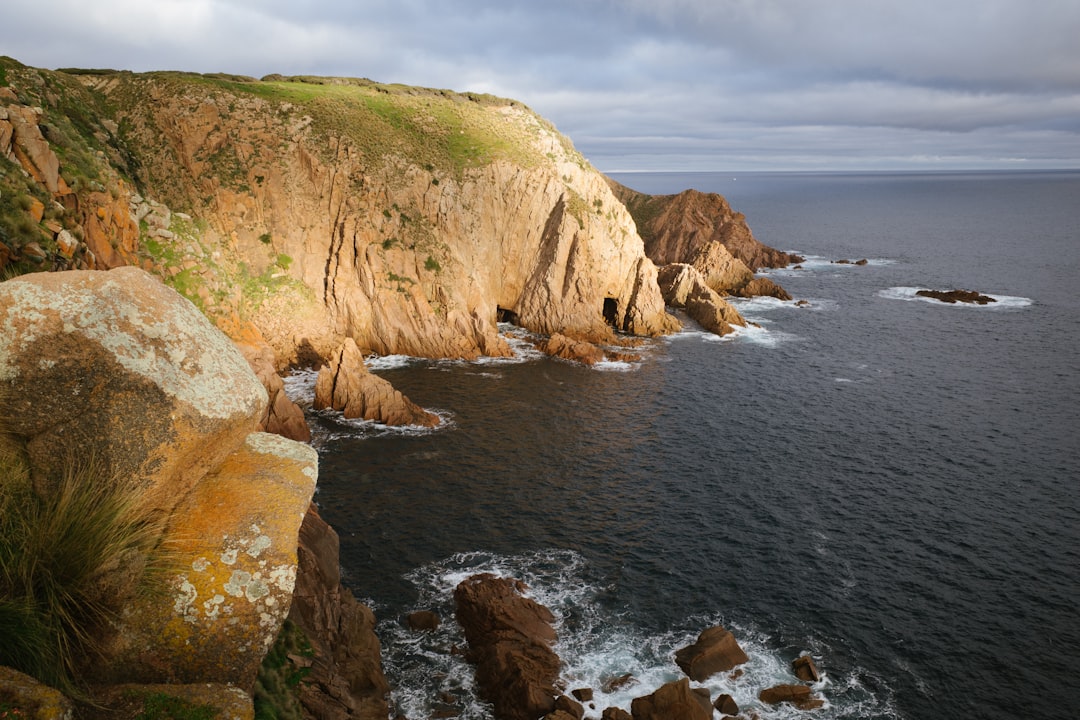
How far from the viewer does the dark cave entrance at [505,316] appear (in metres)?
81.7

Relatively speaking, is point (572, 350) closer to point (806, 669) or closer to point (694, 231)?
point (806, 669)

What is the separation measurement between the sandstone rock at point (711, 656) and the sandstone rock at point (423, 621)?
35.1 ft

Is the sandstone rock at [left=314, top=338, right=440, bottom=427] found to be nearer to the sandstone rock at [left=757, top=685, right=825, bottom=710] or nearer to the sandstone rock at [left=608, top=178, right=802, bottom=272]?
the sandstone rock at [left=757, top=685, right=825, bottom=710]

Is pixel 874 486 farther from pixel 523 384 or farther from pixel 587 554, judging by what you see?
pixel 523 384

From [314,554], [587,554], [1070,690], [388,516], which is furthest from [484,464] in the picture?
[1070,690]

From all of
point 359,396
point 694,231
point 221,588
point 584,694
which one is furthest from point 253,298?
point 694,231

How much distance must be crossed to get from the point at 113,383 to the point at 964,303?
4509 inches

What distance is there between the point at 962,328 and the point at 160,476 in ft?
313

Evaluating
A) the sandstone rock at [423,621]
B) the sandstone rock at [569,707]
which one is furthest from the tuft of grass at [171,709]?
the sandstone rock at [423,621]

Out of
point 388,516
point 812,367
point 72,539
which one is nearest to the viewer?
point 72,539

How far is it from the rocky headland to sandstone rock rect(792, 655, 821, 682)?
10.6 metres

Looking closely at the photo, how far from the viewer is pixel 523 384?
6212 cm

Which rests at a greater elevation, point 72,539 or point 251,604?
point 72,539

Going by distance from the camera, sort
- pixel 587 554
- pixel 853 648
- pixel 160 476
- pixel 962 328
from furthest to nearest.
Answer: pixel 962 328
pixel 587 554
pixel 853 648
pixel 160 476
